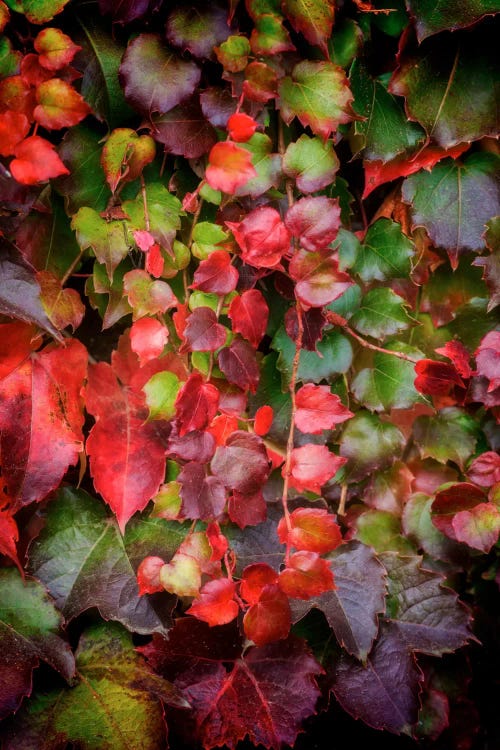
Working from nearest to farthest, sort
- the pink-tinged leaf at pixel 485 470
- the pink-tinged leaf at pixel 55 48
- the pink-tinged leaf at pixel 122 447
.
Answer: the pink-tinged leaf at pixel 55 48, the pink-tinged leaf at pixel 122 447, the pink-tinged leaf at pixel 485 470

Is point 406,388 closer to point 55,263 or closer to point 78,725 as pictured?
point 55,263

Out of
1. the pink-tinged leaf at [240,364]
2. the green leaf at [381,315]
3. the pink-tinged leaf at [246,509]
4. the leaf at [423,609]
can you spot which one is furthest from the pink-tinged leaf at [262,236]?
the leaf at [423,609]

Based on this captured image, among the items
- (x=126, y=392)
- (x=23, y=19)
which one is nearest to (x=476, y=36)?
(x=23, y=19)

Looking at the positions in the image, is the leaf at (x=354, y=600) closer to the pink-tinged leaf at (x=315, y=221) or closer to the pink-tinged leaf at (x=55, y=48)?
the pink-tinged leaf at (x=315, y=221)

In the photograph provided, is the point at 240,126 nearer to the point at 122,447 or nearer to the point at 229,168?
the point at 229,168

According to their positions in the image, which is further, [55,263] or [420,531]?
[420,531]

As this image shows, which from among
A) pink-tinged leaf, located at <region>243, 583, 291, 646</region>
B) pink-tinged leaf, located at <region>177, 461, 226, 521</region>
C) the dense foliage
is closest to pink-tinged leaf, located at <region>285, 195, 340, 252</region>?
the dense foliage

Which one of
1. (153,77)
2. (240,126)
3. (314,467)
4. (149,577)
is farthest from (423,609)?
(153,77)
